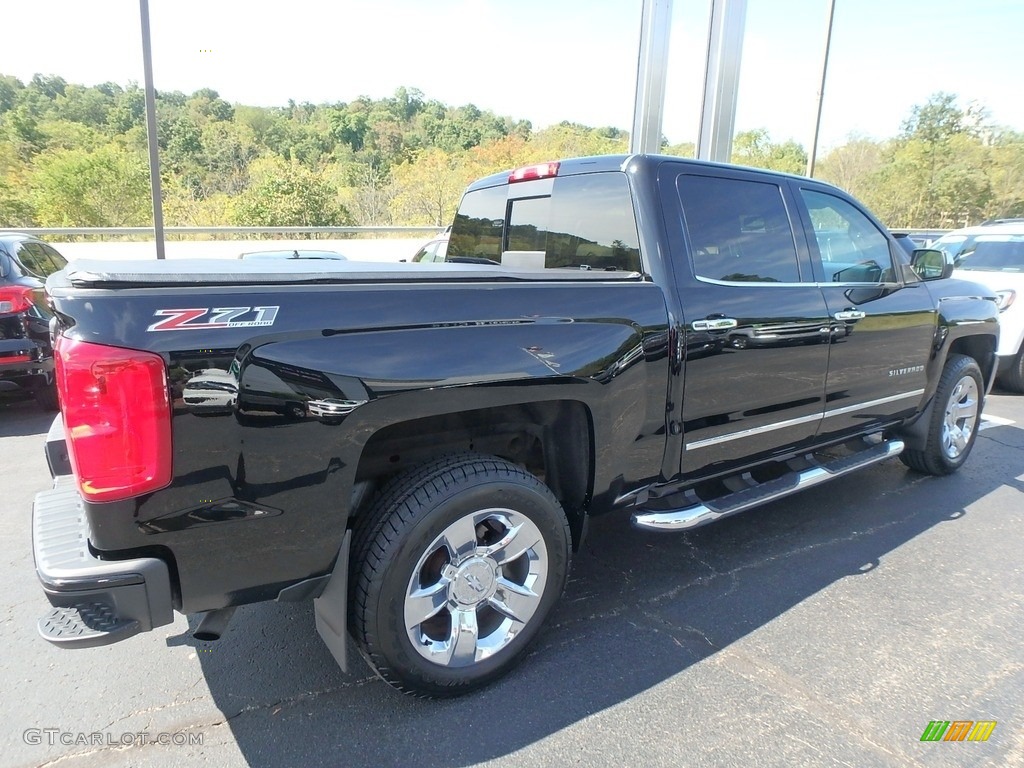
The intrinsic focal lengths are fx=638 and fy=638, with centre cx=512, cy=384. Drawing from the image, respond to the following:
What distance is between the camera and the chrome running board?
2.87 metres

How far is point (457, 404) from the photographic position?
85.7 inches

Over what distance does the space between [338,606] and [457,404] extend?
77 cm

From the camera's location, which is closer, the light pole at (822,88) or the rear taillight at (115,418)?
the rear taillight at (115,418)

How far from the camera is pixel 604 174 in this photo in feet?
9.95

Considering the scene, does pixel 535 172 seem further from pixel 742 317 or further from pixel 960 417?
pixel 960 417

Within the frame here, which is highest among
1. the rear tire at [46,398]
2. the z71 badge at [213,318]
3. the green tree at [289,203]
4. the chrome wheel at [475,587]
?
the green tree at [289,203]

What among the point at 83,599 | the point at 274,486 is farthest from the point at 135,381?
the point at 83,599

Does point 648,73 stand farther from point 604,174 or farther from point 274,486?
point 274,486

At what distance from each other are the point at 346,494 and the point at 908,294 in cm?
371

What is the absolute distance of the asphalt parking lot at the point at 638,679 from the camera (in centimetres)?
216

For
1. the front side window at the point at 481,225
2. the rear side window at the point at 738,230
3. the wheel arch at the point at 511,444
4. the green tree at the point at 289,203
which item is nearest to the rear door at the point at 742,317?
the rear side window at the point at 738,230

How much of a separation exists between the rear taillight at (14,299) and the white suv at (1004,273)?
30.5 feet

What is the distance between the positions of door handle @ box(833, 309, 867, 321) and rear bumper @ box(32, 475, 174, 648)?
10.9 ft

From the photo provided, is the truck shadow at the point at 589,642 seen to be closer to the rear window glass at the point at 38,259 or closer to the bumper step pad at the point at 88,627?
the bumper step pad at the point at 88,627
